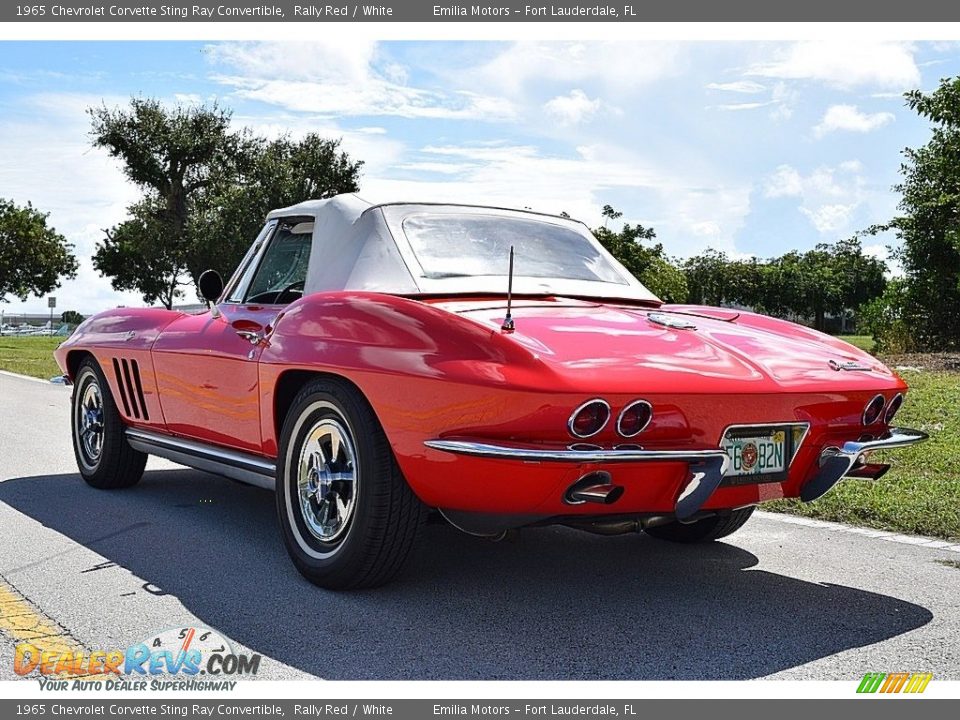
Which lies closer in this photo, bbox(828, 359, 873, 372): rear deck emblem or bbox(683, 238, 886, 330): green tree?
bbox(828, 359, 873, 372): rear deck emblem

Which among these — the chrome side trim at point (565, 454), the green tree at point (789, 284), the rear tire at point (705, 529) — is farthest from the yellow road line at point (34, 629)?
the green tree at point (789, 284)

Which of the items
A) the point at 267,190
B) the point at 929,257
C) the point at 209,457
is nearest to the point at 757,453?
the point at 209,457

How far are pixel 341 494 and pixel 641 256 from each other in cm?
4208

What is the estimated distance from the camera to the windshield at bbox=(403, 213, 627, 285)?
4.77 meters

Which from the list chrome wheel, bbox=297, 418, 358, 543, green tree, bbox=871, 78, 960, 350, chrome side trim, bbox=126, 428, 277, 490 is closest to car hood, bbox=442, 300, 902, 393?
chrome wheel, bbox=297, 418, 358, 543

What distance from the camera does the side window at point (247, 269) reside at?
556cm

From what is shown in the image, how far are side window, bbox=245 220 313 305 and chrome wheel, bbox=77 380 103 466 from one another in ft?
6.13

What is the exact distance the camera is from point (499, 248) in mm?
5020

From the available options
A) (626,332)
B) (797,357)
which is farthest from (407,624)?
(797,357)

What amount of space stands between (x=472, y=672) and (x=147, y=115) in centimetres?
4302

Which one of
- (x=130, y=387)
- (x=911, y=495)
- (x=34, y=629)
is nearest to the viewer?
(x=34, y=629)

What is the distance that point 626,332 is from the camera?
4066 mm

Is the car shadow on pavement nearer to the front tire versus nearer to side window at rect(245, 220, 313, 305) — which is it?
the front tire

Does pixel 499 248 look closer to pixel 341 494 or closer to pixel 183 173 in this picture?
pixel 341 494
